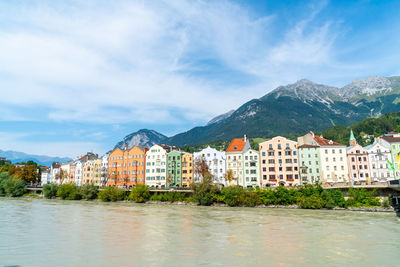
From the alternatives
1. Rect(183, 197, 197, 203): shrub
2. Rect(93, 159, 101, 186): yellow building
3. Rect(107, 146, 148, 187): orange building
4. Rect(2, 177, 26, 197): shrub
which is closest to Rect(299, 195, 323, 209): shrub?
Rect(183, 197, 197, 203): shrub

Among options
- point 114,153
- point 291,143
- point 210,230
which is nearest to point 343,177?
point 291,143

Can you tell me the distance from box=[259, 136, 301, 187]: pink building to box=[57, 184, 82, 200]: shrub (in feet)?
201

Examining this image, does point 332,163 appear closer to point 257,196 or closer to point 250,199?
point 257,196

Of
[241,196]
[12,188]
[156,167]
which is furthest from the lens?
[156,167]

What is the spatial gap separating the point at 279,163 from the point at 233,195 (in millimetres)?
23102

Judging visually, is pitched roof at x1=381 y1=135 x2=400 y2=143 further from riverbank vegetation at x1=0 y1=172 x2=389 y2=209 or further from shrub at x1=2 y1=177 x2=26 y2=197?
shrub at x1=2 y1=177 x2=26 y2=197

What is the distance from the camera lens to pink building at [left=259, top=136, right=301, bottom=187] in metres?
84.4

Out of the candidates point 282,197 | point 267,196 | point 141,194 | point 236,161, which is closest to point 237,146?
point 236,161

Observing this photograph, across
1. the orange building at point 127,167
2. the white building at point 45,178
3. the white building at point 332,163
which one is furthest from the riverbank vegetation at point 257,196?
the white building at point 45,178

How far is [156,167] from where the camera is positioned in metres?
108

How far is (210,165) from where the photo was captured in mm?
96688

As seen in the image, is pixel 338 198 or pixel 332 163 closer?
pixel 338 198

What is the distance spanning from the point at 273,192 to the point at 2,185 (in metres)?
102

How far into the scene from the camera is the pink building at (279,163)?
84438 mm
